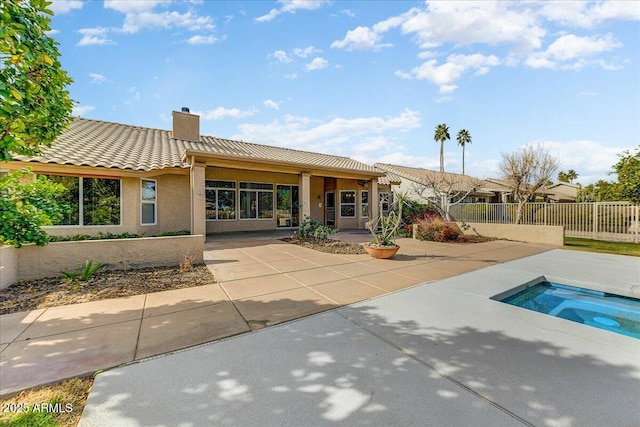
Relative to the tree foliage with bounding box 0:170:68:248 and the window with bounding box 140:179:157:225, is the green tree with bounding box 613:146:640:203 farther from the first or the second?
the window with bounding box 140:179:157:225

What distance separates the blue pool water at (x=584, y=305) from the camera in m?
4.75

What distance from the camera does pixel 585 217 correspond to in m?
14.0

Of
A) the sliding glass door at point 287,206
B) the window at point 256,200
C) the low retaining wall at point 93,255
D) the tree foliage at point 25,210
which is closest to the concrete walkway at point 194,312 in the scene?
the low retaining wall at point 93,255

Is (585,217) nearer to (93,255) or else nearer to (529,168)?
(529,168)

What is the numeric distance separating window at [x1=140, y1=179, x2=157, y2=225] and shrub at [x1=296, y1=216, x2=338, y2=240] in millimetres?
6544

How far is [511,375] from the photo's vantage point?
8.92ft

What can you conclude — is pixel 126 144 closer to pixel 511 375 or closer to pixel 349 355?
pixel 349 355

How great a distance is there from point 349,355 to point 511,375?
1.66 meters

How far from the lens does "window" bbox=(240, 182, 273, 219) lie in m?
15.7

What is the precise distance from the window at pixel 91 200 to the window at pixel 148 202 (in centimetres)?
83

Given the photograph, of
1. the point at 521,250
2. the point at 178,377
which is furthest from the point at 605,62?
the point at 178,377

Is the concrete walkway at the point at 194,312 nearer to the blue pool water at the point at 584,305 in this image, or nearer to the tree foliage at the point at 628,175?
the blue pool water at the point at 584,305

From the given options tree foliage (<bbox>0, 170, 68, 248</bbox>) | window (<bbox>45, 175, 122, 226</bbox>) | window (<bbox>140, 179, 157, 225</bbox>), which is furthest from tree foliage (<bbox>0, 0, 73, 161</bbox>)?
window (<bbox>140, 179, 157, 225</bbox>)

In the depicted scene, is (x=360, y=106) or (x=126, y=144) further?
(x=360, y=106)
